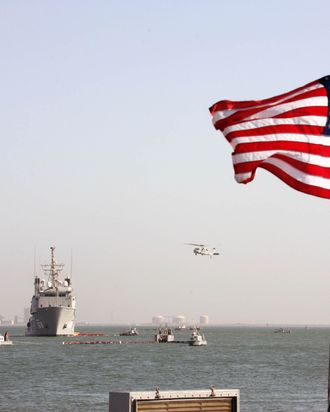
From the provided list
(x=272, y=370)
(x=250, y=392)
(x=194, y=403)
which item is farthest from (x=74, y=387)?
(x=194, y=403)

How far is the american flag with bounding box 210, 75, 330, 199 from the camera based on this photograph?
1941 centimetres

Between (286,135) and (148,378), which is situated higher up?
(286,135)

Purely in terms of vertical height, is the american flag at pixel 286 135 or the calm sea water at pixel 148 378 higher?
the american flag at pixel 286 135

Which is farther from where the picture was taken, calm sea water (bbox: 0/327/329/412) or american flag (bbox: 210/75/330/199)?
calm sea water (bbox: 0/327/329/412)

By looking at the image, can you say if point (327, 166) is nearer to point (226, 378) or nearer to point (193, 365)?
point (226, 378)

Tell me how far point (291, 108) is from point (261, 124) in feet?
1.95

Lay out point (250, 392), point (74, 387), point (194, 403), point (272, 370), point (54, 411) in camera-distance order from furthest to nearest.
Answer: point (272, 370), point (74, 387), point (250, 392), point (54, 411), point (194, 403)

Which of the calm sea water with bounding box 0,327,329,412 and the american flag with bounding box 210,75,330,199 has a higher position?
the american flag with bounding box 210,75,330,199

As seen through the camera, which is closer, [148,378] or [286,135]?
[286,135]

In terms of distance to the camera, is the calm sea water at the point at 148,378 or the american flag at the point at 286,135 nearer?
the american flag at the point at 286,135

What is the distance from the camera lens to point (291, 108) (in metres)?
19.9

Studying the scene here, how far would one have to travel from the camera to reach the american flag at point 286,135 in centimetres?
1941

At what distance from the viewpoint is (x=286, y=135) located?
1989 cm

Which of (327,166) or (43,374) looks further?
(43,374)
